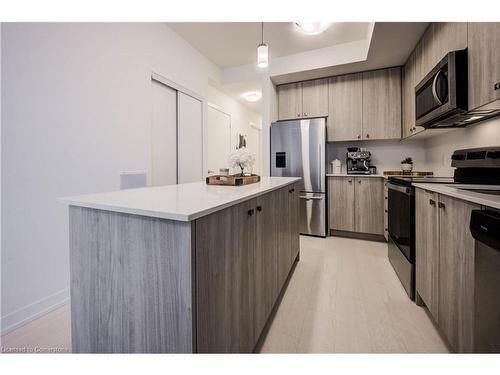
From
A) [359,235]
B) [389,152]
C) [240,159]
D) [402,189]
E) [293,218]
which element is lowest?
[359,235]

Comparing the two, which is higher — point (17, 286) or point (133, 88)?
point (133, 88)

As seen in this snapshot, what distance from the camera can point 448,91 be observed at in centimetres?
162

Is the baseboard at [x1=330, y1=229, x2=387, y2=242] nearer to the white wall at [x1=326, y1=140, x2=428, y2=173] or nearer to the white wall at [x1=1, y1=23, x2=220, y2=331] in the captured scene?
the white wall at [x1=326, y1=140, x2=428, y2=173]

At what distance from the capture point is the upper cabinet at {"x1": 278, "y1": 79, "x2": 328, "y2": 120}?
370 cm

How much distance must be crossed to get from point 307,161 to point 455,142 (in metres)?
1.65

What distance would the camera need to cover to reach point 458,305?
1179 millimetres

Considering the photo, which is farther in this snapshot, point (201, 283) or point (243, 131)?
point (243, 131)

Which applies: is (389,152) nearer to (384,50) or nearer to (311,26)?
(384,50)

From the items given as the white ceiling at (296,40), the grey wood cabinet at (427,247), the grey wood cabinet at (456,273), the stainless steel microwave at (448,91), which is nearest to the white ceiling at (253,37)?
the white ceiling at (296,40)

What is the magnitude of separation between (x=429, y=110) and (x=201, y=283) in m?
2.16

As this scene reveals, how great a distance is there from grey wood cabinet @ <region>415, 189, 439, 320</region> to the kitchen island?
107cm

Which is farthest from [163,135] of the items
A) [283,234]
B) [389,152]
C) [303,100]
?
[389,152]
